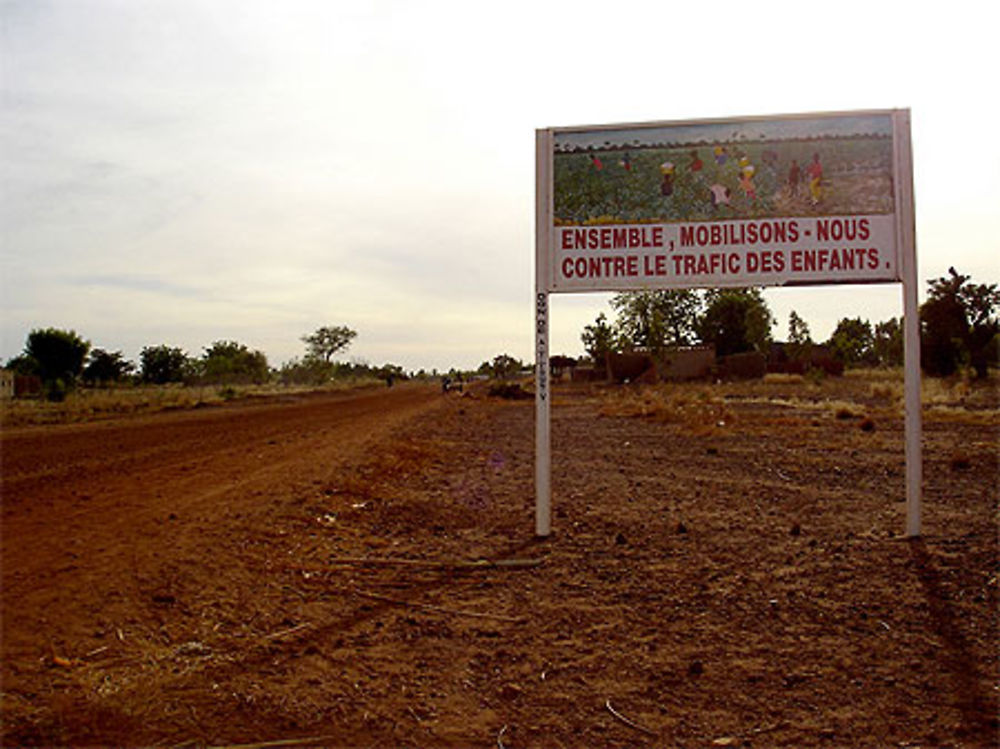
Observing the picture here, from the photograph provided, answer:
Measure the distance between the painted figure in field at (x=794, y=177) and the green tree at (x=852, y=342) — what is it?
6081 centimetres

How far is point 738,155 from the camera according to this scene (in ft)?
23.5

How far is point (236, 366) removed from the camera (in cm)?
9006

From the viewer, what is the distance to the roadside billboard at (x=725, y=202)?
274 inches

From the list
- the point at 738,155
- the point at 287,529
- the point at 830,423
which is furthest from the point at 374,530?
the point at 830,423

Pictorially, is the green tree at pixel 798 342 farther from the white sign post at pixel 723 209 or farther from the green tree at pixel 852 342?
the white sign post at pixel 723 209

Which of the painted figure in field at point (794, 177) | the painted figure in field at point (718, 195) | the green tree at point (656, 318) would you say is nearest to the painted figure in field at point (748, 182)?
the painted figure in field at point (718, 195)

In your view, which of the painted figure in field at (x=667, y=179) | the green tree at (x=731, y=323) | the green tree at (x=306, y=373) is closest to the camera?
the painted figure in field at (x=667, y=179)

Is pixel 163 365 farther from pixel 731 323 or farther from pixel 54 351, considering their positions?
pixel 731 323

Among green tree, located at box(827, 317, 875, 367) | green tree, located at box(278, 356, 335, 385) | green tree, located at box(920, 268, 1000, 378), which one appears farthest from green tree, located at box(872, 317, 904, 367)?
green tree, located at box(278, 356, 335, 385)

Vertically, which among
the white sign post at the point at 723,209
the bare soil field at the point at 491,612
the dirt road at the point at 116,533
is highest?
the white sign post at the point at 723,209

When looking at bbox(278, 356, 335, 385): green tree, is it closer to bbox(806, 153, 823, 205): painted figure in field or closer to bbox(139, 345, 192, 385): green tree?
bbox(139, 345, 192, 385): green tree

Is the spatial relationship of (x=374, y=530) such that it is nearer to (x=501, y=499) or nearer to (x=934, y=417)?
(x=501, y=499)

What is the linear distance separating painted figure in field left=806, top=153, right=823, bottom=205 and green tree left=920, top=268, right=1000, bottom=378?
128ft

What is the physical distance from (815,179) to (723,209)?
829mm
